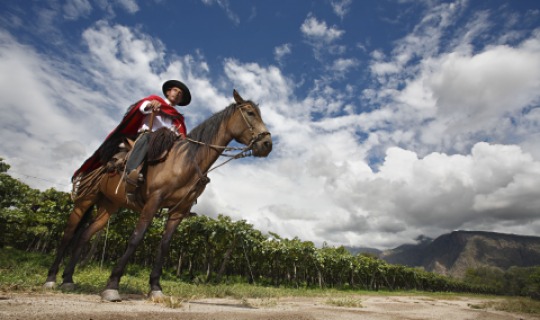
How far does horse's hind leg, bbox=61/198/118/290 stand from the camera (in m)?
5.63

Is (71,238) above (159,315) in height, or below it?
above

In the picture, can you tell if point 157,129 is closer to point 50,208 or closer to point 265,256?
point 50,208

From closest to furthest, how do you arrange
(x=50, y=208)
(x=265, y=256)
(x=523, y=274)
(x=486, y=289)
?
(x=50, y=208)
(x=265, y=256)
(x=486, y=289)
(x=523, y=274)

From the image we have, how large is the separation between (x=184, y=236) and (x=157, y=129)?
25.7 metres

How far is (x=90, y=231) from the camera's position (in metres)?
6.03

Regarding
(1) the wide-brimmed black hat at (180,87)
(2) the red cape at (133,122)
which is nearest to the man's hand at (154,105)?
(2) the red cape at (133,122)

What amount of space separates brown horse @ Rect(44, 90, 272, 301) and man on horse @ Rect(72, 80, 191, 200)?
0.31m

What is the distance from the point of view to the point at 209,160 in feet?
17.4

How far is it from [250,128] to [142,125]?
7.17ft

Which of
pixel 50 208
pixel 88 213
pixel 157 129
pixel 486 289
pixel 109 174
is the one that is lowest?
pixel 486 289

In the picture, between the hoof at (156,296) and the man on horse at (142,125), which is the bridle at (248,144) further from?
the hoof at (156,296)

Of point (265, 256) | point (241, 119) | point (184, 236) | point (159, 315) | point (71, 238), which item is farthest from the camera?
point (265, 256)

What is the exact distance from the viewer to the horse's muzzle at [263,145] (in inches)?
197

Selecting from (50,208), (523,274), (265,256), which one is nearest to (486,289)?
(523,274)
